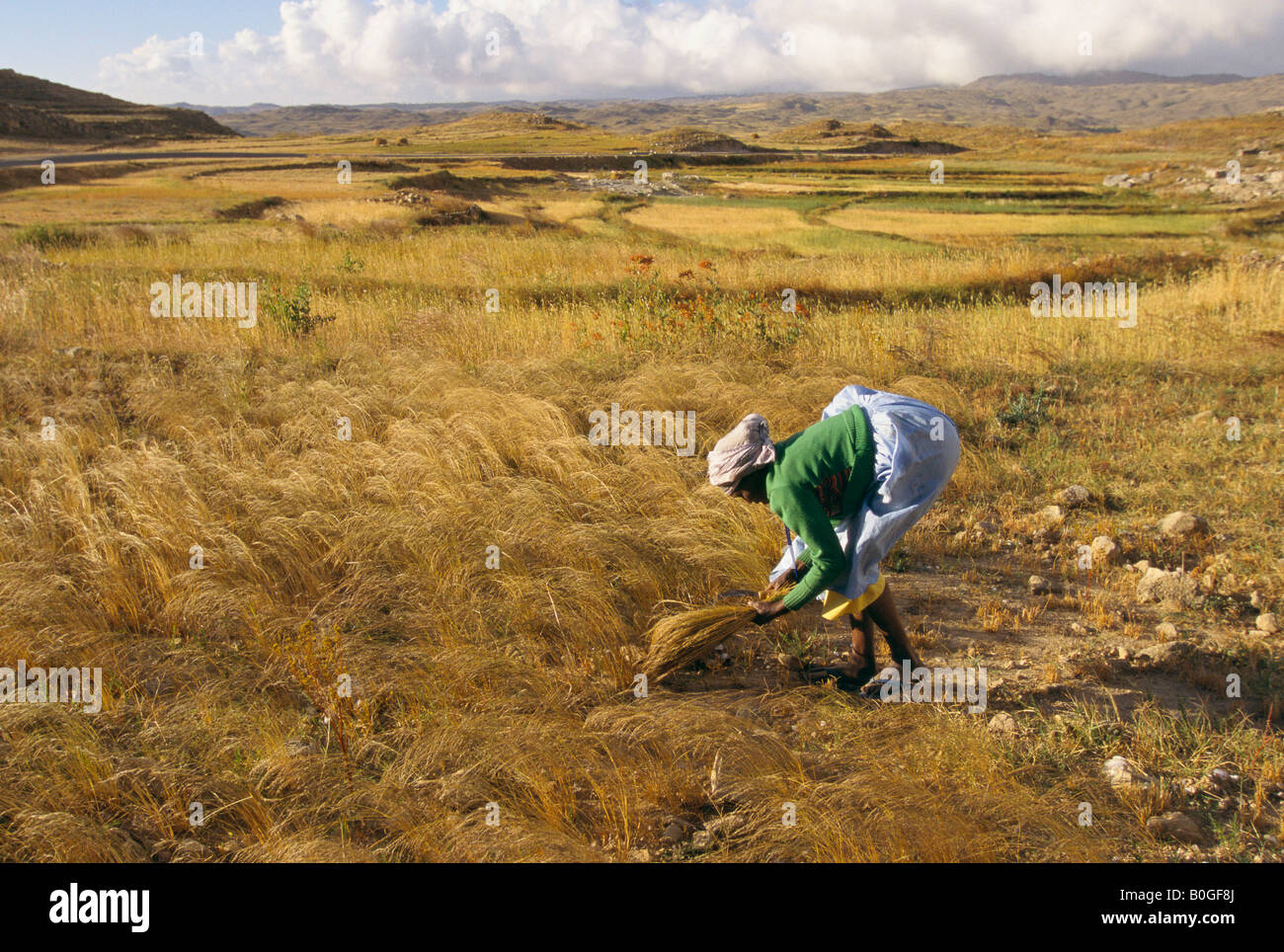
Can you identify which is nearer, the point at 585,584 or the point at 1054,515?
the point at 585,584

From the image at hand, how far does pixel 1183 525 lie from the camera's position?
16.6 ft

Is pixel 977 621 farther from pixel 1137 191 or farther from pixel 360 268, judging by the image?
pixel 1137 191

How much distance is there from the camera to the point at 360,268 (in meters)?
13.2

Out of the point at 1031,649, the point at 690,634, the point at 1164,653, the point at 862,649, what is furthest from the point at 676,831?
the point at 1164,653

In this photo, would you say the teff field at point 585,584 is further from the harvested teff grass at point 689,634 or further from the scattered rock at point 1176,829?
the harvested teff grass at point 689,634

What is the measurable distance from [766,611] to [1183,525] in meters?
3.36

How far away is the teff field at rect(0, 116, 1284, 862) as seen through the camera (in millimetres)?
3006

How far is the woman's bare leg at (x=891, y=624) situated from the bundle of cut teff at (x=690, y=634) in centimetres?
43

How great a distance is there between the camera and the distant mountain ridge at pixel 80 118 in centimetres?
5466

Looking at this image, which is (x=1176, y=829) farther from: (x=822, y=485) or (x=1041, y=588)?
(x=1041, y=588)

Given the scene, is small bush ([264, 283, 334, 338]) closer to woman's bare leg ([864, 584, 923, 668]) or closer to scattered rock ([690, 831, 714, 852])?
woman's bare leg ([864, 584, 923, 668])

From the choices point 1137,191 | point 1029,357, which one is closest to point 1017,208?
point 1137,191

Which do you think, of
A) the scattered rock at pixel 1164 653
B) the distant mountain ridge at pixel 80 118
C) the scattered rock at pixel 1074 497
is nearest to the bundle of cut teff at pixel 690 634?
the scattered rock at pixel 1164 653
